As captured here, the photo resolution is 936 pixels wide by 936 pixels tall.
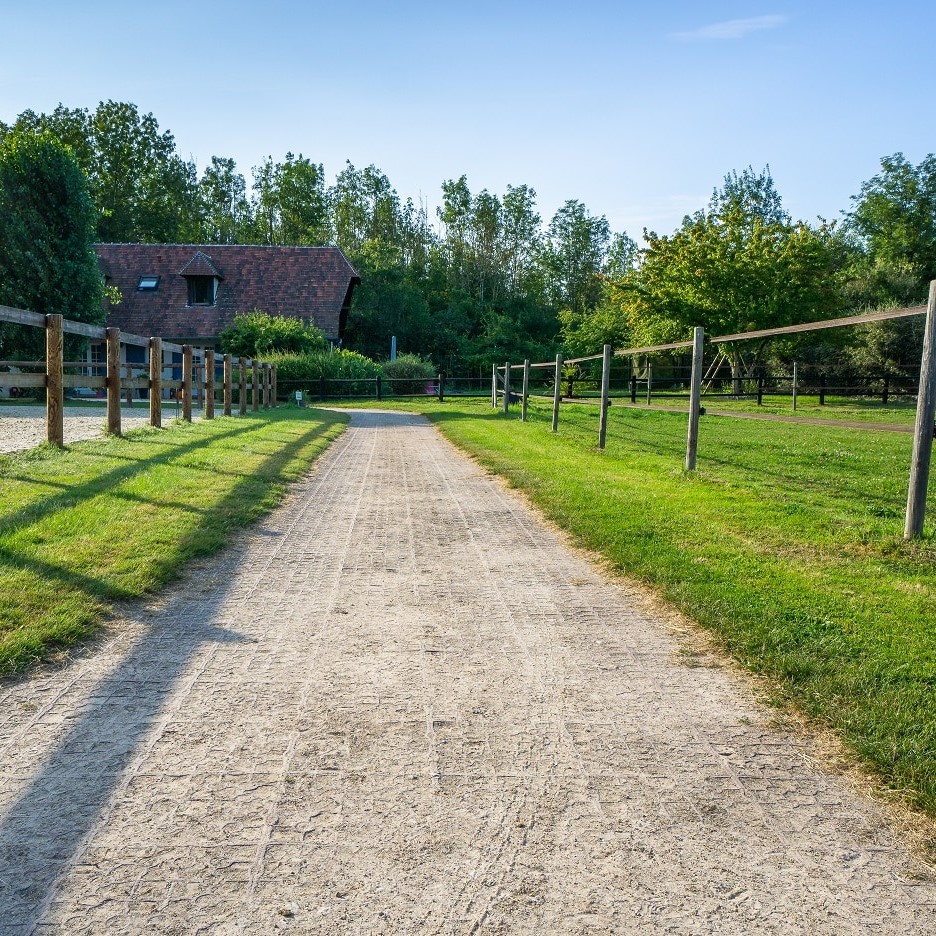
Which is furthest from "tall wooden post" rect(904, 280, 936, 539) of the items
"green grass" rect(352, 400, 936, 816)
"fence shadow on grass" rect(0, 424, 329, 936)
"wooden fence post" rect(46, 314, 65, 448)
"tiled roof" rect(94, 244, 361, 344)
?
"tiled roof" rect(94, 244, 361, 344)

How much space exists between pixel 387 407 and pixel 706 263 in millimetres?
16236

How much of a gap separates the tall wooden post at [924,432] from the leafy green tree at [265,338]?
3127 cm

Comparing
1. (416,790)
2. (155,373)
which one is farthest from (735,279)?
(416,790)

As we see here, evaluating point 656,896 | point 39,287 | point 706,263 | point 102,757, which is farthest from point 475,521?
→ point 706,263

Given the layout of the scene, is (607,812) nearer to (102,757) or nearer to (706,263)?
(102,757)

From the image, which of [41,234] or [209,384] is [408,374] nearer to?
[41,234]

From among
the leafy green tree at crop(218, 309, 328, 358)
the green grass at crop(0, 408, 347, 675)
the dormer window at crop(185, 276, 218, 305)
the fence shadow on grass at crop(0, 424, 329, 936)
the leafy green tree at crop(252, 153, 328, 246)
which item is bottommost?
the fence shadow on grass at crop(0, 424, 329, 936)

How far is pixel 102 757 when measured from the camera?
2.67 meters

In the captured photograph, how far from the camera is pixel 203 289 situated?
42.8 meters

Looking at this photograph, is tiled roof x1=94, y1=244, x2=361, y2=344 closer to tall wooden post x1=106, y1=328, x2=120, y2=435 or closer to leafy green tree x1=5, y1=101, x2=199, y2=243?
leafy green tree x1=5, y1=101, x2=199, y2=243

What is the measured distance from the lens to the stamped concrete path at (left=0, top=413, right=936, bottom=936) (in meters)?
1.99

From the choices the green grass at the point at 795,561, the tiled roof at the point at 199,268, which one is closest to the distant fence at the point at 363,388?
the tiled roof at the point at 199,268

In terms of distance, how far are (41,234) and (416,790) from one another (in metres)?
30.3

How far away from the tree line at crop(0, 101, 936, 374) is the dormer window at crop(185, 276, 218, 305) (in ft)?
26.9
